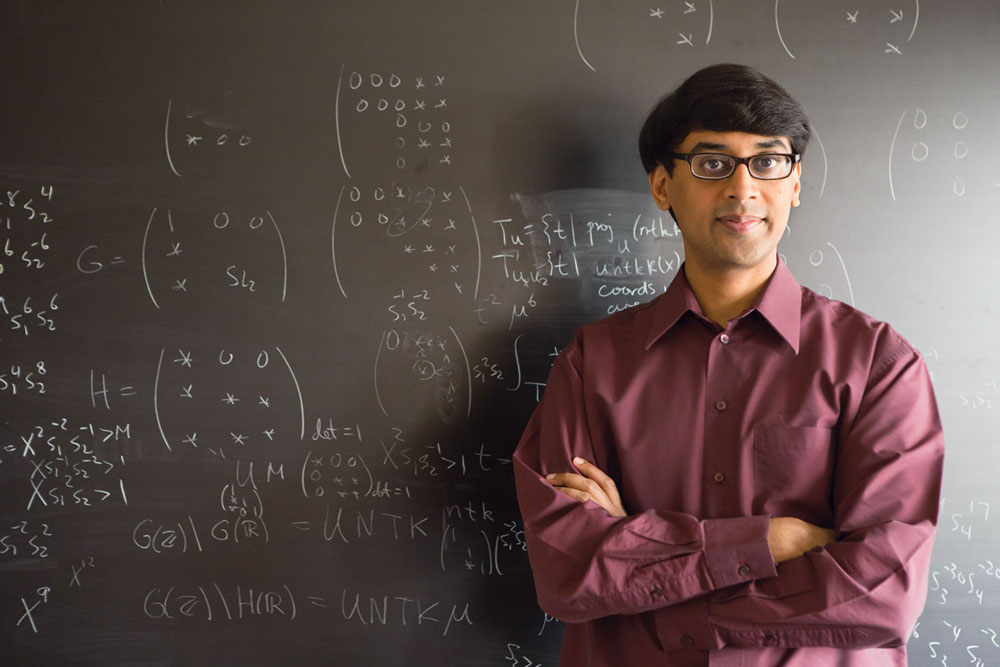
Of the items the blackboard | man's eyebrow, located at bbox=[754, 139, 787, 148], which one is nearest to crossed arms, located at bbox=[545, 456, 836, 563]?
the blackboard

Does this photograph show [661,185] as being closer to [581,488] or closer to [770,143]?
[770,143]

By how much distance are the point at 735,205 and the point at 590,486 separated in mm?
697

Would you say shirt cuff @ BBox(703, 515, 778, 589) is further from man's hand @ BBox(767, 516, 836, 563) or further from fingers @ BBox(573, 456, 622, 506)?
fingers @ BBox(573, 456, 622, 506)

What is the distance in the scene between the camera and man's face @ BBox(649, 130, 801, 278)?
1631 millimetres

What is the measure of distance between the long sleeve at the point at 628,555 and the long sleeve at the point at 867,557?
0.07m

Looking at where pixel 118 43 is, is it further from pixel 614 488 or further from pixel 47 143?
pixel 614 488

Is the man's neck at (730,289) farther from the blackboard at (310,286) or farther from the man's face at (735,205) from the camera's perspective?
the blackboard at (310,286)

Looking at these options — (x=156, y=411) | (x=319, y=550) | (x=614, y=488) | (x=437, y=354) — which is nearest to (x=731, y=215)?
(x=614, y=488)

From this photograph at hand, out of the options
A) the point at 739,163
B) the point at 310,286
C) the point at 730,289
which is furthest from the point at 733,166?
the point at 310,286

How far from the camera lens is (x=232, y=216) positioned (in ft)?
6.71

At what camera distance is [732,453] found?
63.1 inches

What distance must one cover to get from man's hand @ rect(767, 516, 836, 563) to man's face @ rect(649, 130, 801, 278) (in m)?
0.57

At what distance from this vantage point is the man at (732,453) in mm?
1456

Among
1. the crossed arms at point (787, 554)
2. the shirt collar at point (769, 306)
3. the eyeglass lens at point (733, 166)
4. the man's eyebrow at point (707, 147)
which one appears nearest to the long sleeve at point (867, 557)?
the crossed arms at point (787, 554)
